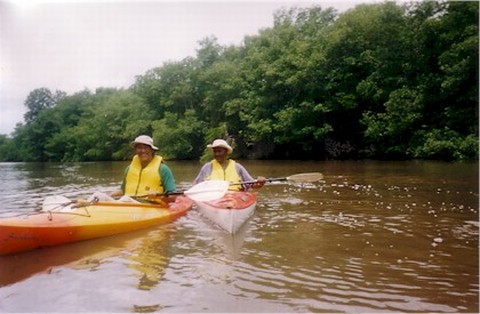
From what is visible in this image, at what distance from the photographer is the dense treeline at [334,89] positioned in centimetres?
1955

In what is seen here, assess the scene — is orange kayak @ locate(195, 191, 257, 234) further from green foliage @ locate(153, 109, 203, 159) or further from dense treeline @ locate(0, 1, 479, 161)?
green foliage @ locate(153, 109, 203, 159)

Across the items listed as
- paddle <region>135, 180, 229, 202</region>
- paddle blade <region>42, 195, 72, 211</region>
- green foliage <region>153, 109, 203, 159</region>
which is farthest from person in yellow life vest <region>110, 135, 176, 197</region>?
green foliage <region>153, 109, 203, 159</region>

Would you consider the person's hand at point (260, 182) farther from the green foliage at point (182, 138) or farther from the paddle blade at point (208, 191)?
the green foliage at point (182, 138)

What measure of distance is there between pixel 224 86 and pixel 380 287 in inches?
1123

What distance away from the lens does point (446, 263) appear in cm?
416

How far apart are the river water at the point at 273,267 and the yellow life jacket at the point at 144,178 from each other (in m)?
0.67

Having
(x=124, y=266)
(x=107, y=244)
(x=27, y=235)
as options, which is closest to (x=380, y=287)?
(x=124, y=266)

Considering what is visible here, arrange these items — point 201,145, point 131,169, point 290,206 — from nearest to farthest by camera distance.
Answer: point 131,169 < point 290,206 < point 201,145

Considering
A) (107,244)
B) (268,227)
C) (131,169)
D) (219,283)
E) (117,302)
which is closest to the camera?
(117,302)

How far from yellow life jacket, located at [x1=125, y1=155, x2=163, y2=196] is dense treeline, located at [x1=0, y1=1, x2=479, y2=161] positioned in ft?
50.2

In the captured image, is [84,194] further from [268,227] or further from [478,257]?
[478,257]

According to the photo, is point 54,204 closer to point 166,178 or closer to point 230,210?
point 166,178

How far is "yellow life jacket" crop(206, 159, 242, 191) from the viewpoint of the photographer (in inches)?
288

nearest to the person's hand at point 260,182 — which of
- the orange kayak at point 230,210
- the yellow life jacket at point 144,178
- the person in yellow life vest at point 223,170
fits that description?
the person in yellow life vest at point 223,170
